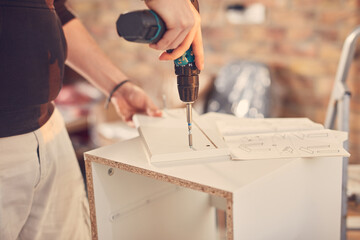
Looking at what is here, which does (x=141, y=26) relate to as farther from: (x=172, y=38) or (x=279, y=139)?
(x=279, y=139)

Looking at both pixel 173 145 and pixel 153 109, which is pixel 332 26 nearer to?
pixel 153 109

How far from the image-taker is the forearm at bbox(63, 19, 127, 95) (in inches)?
46.0

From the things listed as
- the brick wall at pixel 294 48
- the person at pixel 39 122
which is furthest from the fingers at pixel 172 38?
the brick wall at pixel 294 48

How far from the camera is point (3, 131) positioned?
822mm

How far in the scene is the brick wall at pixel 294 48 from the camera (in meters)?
2.49

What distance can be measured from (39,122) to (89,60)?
33 centimetres

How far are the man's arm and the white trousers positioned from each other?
18 centimetres

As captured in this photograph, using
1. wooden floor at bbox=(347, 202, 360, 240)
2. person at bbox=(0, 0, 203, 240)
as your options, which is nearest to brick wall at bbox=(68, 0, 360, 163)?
wooden floor at bbox=(347, 202, 360, 240)

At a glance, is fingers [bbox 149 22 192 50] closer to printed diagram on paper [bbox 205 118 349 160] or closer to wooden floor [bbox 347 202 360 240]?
printed diagram on paper [bbox 205 118 349 160]

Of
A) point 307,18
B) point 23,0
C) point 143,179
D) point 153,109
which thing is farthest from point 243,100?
point 23,0

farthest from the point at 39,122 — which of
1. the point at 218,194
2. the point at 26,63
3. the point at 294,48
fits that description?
the point at 294,48

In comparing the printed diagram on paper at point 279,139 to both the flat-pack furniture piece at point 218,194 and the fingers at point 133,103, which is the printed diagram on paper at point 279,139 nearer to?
the flat-pack furniture piece at point 218,194

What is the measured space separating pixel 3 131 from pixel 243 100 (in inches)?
81.2

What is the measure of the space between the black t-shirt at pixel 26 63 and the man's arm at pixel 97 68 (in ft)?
0.82
